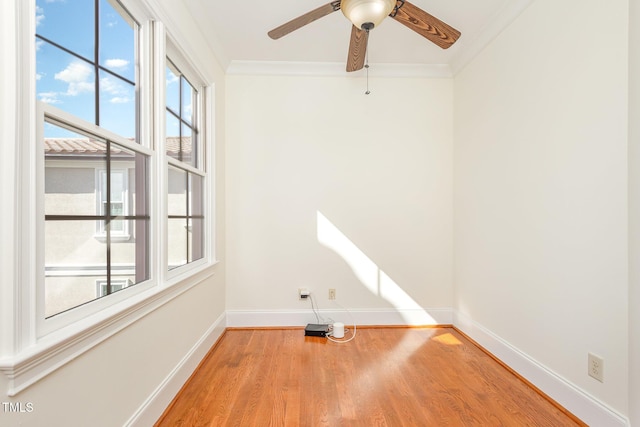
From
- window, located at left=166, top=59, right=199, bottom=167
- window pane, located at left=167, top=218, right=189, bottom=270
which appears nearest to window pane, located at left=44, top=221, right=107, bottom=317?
window pane, located at left=167, top=218, right=189, bottom=270

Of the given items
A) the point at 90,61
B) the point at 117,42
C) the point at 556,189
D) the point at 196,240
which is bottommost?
the point at 196,240

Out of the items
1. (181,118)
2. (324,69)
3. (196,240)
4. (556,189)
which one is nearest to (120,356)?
(196,240)

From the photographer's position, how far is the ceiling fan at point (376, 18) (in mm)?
1576

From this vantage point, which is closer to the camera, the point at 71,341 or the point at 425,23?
the point at 71,341

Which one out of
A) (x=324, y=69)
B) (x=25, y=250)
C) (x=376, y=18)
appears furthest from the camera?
(x=324, y=69)

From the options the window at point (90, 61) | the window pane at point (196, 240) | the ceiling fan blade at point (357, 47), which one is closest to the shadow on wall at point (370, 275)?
the window pane at point (196, 240)

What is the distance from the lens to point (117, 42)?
152 cm

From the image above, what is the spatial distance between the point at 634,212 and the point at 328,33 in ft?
7.40

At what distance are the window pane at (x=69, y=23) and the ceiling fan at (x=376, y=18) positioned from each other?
0.93 metres

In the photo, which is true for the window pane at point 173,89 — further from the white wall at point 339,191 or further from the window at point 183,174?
the white wall at point 339,191

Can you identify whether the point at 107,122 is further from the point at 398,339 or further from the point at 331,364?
the point at 398,339

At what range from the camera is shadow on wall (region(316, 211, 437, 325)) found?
3.06m

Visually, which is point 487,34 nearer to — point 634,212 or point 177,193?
point 634,212

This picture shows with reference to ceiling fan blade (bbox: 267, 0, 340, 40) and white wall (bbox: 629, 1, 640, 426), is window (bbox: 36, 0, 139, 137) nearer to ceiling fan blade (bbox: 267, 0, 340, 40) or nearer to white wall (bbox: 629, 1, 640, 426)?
ceiling fan blade (bbox: 267, 0, 340, 40)
